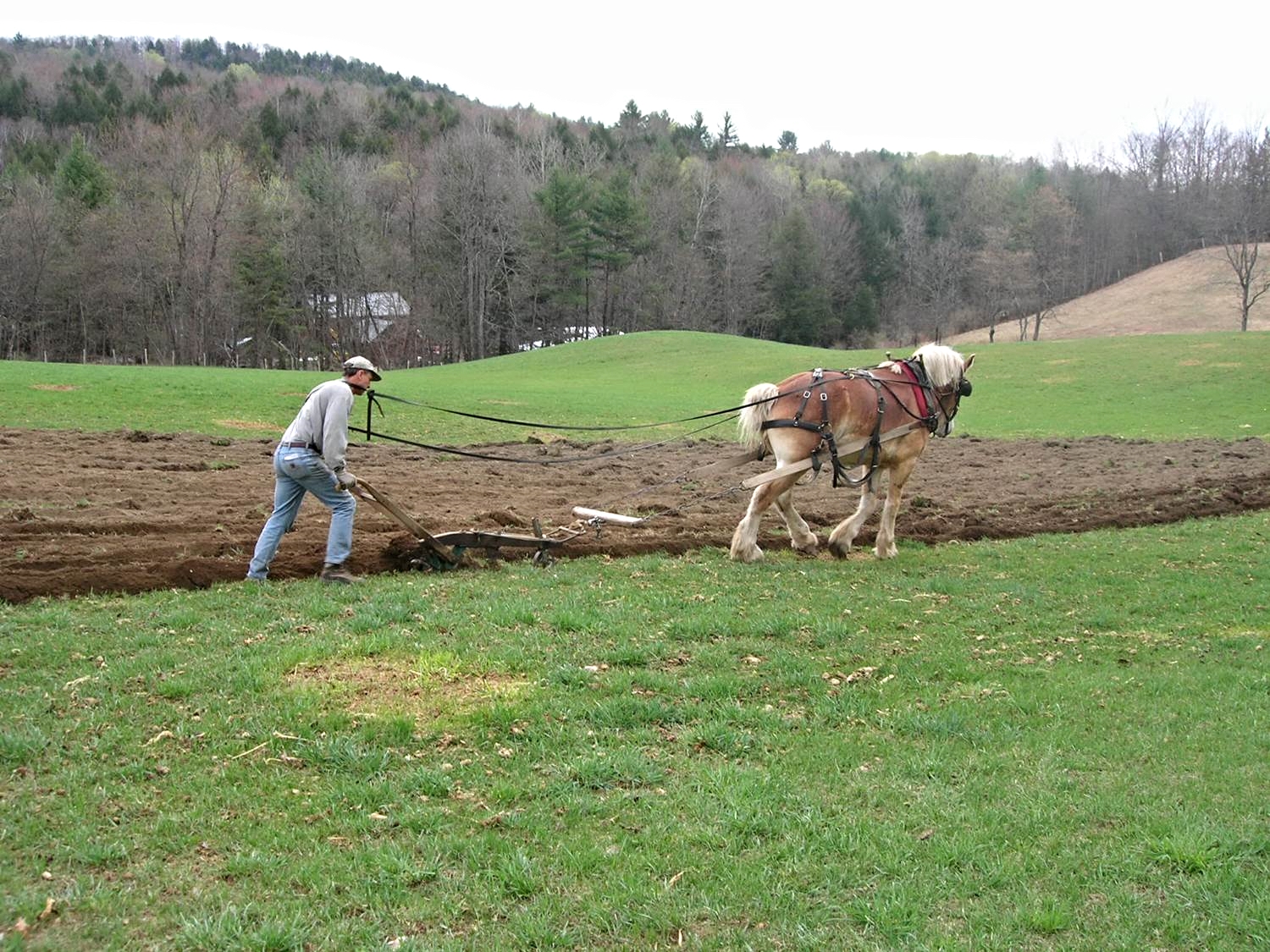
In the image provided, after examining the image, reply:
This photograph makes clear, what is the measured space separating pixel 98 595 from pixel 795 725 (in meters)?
6.05

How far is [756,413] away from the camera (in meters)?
11.8

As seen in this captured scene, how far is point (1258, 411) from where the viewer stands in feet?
103

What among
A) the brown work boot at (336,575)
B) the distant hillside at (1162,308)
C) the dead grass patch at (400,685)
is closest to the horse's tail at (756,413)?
the brown work boot at (336,575)

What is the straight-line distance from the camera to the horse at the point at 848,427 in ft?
37.9

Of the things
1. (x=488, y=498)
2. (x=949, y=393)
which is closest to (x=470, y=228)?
(x=488, y=498)

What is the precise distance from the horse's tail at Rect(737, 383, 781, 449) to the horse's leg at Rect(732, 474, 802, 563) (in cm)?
66

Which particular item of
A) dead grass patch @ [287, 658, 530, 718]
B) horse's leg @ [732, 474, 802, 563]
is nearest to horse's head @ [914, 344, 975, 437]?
horse's leg @ [732, 474, 802, 563]

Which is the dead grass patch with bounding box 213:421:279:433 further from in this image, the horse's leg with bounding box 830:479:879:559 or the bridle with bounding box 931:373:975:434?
the bridle with bounding box 931:373:975:434

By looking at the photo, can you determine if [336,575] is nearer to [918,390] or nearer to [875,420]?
[875,420]

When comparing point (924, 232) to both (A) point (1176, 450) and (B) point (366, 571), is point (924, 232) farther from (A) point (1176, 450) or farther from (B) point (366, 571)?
(B) point (366, 571)

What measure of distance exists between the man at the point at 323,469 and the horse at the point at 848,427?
173 inches

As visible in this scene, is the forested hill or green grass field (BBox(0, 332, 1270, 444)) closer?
green grass field (BBox(0, 332, 1270, 444))

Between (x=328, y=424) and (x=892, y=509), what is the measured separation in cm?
→ 677

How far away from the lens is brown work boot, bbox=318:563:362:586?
9523 millimetres
